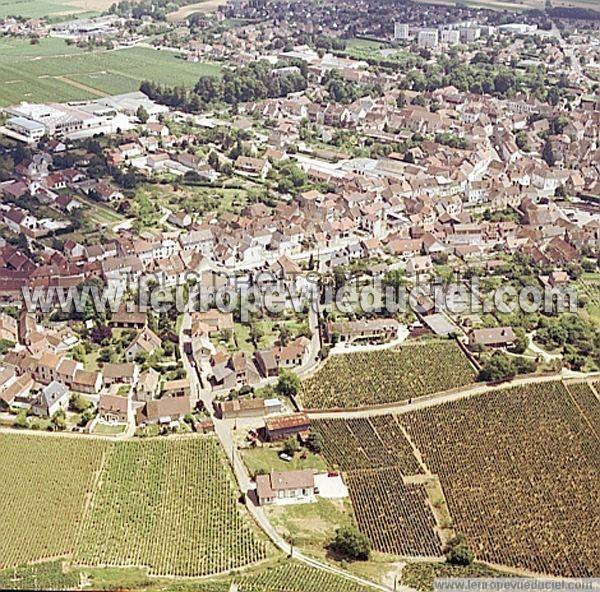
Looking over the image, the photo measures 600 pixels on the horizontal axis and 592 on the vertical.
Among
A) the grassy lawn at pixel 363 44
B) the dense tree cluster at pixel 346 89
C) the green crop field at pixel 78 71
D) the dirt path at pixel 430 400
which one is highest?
the dense tree cluster at pixel 346 89

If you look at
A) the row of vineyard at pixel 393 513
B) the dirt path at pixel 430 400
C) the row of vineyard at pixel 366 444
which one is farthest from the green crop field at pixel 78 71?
the row of vineyard at pixel 393 513

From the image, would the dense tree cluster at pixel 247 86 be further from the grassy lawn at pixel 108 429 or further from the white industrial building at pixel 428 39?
the grassy lawn at pixel 108 429

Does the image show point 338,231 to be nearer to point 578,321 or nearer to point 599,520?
point 578,321

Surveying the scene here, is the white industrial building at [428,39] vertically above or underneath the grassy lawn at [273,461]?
above

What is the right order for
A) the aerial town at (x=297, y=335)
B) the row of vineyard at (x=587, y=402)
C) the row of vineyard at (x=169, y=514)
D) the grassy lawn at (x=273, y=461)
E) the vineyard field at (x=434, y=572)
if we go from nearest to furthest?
the vineyard field at (x=434, y=572), the row of vineyard at (x=169, y=514), the aerial town at (x=297, y=335), the grassy lawn at (x=273, y=461), the row of vineyard at (x=587, y=402)

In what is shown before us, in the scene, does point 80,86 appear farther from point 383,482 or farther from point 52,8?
point 383,482

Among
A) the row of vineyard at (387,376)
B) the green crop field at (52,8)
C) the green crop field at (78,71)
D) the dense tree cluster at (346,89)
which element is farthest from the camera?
the green crop field at (52,8)
